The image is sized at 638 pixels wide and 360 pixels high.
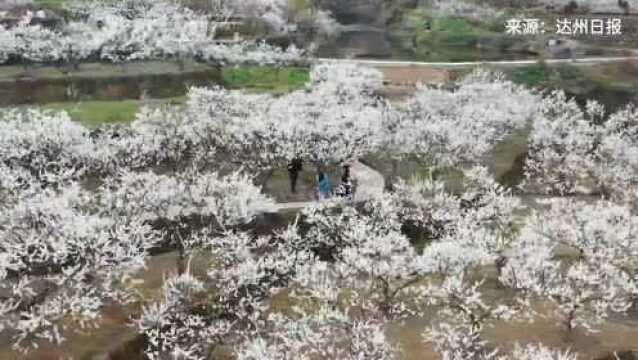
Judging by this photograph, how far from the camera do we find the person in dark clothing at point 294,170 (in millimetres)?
32188

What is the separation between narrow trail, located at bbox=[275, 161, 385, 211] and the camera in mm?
30719

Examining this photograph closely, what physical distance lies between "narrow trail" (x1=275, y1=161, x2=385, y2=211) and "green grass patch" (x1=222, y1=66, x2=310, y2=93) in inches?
500

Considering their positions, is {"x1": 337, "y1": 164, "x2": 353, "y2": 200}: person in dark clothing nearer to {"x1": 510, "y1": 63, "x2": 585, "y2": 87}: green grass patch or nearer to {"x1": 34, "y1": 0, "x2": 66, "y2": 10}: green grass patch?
{"x1": 510, "y1": 63, "x2": 585, "y2": 87}: green grass patch

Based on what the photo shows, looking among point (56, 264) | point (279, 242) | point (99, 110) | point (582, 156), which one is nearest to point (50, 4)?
point (99, 110)

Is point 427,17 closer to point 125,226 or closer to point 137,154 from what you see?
point 137,154

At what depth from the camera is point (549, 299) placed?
76.6 ft

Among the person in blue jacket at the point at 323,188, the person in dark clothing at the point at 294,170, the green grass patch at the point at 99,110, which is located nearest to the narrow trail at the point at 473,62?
the green grass patch at the point at 99,110

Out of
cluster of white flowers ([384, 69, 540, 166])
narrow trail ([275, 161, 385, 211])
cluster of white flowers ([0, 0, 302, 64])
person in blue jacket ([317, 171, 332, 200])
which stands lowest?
narrow trail ([275, 161, 385, 211])

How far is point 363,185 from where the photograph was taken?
33688mm

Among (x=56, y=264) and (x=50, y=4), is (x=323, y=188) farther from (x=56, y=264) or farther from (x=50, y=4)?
(x=50, y=4)

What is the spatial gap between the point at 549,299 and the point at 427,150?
1105cm

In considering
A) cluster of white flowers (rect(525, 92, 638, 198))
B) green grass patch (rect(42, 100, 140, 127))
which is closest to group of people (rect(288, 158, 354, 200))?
green grass patch (rect(42, 100, 140, 127))

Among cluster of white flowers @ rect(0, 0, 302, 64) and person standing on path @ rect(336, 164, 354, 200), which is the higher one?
cluster of white flowers @ rect(0, 0, 302, 64)

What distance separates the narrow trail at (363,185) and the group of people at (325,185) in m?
0.46
